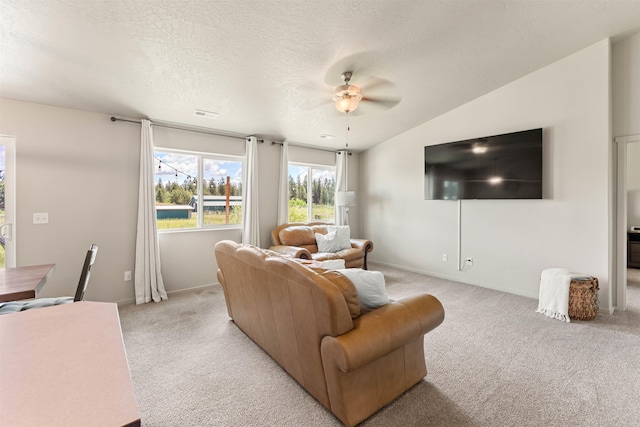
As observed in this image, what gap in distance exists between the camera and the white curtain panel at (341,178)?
6184 millimetres

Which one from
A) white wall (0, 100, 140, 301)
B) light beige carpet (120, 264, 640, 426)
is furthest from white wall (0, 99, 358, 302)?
light beige carpet (120, 264, 640, 426)

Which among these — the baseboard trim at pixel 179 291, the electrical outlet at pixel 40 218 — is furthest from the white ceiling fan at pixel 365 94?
the electrical outlet at pixel 40 218

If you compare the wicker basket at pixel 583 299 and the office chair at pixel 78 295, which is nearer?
the office chair at pixel 78 295

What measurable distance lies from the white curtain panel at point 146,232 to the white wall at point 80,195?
158mm

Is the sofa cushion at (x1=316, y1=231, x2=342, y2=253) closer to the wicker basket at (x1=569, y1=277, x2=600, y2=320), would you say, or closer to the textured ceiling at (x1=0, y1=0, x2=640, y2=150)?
the textured ceiling at (x1=0, y1=0, x2=640, y2=150)

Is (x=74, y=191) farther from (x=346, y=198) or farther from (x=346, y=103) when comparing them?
(x=346, y=198)

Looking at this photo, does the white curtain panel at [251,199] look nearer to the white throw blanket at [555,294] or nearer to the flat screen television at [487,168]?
the flat screen television at [487,168]

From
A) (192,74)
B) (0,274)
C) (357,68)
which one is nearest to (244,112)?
(192,74)

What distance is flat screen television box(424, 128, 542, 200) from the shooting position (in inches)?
153

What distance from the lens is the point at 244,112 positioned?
403cm

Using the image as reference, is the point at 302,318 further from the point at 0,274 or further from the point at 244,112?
the point at 244,112

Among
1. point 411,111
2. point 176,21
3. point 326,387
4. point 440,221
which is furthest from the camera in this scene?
point 440,221

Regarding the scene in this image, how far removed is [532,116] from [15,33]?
5.65 meters

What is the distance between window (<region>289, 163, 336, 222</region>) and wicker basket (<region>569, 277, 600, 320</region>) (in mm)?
4211
